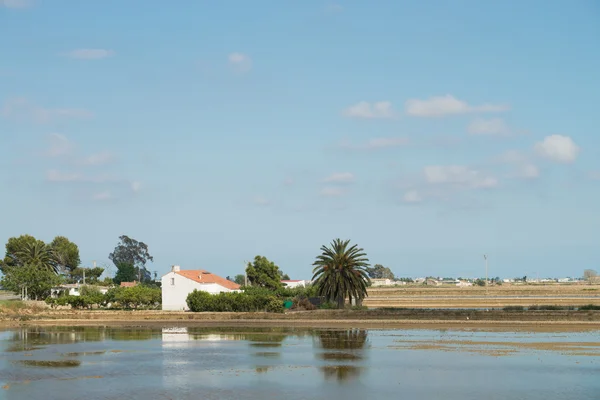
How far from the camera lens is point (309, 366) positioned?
44344mm

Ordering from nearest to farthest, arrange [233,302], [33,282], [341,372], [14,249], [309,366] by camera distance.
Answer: [341,372], [309,366], [233,302], [33,282], [14,249]

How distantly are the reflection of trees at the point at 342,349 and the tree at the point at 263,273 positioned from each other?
46.2 metres

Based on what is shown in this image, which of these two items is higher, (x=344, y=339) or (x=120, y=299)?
(x=120, y=299)

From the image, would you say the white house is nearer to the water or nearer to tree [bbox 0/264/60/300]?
tree [bbox 0/264/60/300]

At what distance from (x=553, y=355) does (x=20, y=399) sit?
32.2m

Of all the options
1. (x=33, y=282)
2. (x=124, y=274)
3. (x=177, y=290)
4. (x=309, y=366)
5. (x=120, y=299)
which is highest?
(x=124, y=274)

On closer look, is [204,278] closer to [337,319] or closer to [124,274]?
[337,319]

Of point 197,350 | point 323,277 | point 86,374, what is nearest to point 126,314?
point 323,277

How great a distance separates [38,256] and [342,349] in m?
83.6

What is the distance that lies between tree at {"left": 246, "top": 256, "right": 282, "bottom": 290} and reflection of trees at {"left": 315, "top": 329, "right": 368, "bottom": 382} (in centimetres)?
4615

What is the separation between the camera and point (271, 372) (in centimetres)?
4238

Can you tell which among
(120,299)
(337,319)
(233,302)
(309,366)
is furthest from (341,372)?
(120,299)

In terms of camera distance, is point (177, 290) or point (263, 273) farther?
point (263, 273)

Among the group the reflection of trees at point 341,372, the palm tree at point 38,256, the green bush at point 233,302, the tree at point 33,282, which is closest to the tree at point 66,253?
the palm tree at point 38,256
